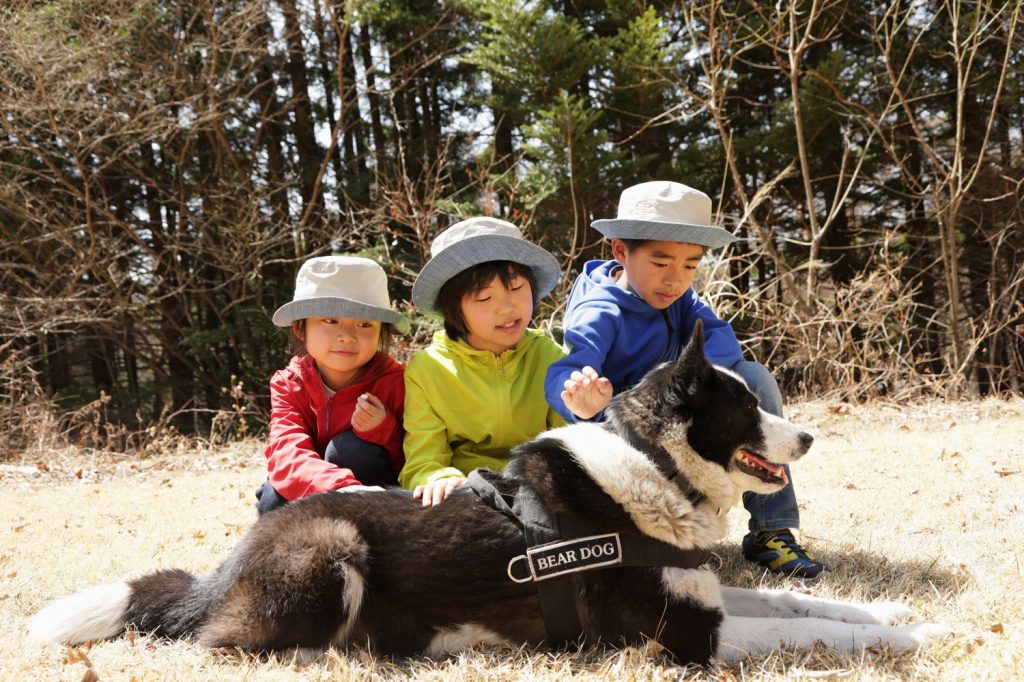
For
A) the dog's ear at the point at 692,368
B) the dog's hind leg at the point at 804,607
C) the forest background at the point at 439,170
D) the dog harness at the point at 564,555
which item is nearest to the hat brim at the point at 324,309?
the dog harness at the point at 564,555

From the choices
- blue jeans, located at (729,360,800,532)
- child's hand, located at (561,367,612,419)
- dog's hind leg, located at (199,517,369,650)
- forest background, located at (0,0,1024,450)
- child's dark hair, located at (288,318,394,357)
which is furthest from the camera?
forest background, located at (0,0,1024,450)

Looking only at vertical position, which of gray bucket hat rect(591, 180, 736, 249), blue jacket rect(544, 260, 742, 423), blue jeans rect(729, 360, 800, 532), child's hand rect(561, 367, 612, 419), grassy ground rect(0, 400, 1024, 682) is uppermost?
gray bucket hat rect(591, 180, 736, 249)

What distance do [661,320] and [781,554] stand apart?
113 cm

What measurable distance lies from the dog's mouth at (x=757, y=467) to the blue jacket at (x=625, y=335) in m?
0.63

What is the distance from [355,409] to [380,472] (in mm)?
303

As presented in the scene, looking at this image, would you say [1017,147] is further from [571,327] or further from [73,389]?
[73,389]

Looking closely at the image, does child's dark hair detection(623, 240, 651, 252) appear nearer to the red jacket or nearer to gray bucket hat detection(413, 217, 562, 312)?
gray bucket hat detection(413, 217, 562, 312)

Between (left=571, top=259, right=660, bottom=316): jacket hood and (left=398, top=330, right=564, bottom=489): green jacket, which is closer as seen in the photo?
(left=398, top=330, right=564, bottom=489): green jacket

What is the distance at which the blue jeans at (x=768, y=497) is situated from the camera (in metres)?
3.14

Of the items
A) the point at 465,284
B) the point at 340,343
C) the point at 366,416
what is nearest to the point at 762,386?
the point at 465,284

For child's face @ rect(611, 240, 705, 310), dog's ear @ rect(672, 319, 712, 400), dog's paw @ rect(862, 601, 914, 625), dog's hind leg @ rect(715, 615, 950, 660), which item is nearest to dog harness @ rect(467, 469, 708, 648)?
dog's hind leg @ rect(715, 615, 950, 660)

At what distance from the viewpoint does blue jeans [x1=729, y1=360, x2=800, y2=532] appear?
314 cm

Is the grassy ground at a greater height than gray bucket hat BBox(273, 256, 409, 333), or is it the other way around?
gray bucket hat BBox(273, 256, 409, 333)

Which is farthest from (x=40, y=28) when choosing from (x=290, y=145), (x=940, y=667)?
(x=940, y=667)
